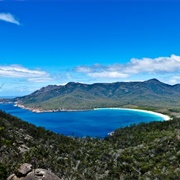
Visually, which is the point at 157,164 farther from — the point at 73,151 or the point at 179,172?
the point at 73,151

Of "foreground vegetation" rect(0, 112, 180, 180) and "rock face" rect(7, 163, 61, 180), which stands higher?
"rock face" rect(7, 163, 61, 180)

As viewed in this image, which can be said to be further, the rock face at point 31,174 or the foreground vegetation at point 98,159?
the foreground vegetation at point 98,159

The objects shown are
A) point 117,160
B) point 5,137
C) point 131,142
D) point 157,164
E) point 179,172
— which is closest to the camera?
point 179,172

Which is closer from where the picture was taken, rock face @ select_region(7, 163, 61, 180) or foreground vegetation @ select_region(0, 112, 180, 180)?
rock face @ select_region(7, 163, 61, 180)

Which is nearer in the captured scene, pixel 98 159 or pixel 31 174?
pixel 31 174

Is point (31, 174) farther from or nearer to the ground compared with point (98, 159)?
farther from the ground

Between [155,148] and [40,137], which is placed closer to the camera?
[155,148]

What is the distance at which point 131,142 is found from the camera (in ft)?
436

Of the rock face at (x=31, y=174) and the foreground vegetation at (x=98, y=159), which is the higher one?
the rock face at (x=31, y=174)

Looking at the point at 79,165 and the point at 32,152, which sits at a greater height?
the point at 32,152

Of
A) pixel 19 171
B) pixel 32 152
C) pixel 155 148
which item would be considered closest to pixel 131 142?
pixel 155 148

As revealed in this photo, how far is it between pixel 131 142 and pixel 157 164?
51.2m

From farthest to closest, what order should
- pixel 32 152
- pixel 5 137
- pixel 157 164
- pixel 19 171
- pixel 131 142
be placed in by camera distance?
pixel 131 142 → pixel 157 164 → pixel 5 137 → pixel 32 152 → pixel 19 171

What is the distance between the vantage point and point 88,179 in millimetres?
60750
